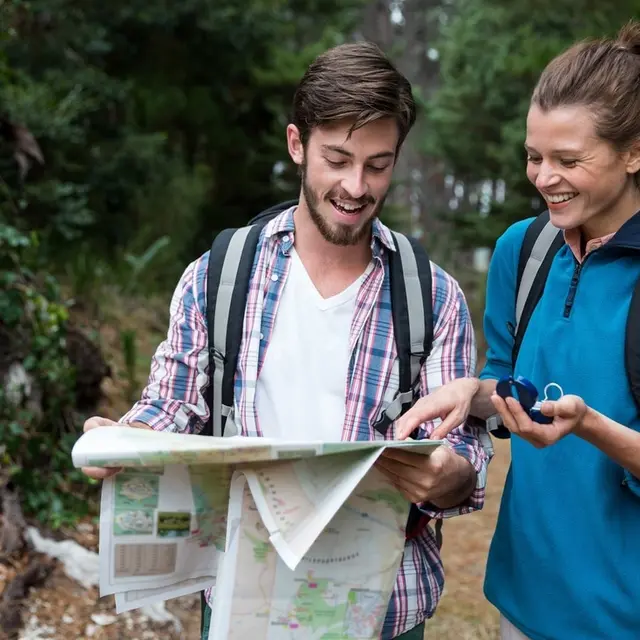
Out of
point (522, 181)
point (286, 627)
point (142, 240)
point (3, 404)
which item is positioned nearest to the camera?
point (286, 627)

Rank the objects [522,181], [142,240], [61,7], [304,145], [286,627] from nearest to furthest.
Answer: [286,627] → [304,145] → [61,7] → [142,240] → [522,181]

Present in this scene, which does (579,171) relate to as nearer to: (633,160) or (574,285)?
(633,160)

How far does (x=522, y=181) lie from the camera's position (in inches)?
382

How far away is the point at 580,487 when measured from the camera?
1821 millimetres

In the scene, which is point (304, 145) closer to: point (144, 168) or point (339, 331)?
point (339, 331)

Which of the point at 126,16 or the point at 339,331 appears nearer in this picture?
the point at 339,331

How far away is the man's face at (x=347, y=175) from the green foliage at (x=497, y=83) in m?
7.90

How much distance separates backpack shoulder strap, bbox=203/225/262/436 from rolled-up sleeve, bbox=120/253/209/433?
0.08 feet

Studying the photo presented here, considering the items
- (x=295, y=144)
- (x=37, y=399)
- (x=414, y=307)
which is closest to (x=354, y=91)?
(x=295, y=144)

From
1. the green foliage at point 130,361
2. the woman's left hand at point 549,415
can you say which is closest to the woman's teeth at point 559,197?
the woman's left hand at point 549,415

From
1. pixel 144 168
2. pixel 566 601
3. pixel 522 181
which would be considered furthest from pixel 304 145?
pixel 522 181

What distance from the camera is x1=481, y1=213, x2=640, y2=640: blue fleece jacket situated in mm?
1778

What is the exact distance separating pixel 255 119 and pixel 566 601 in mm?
8943

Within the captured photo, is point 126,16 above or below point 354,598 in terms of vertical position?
above
